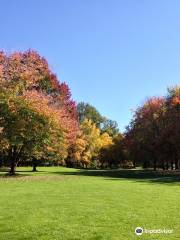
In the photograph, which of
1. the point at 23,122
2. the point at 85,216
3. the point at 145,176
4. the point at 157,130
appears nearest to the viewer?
the point at 85,216

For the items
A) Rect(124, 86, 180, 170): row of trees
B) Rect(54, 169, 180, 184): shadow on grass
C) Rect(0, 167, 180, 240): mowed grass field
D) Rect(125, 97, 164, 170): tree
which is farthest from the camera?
Rect(125, 97, 164, 170): tree

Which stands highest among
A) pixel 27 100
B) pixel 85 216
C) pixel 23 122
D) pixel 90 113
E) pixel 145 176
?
pixel 90 113

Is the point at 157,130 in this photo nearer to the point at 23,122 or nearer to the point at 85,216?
the point at 23,122

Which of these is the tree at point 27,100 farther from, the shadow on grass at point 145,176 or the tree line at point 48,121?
the shadow on grass at point 145,176

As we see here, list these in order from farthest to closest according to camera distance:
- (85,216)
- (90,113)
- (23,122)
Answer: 1. (90,113)
2. (23,122)
3. (85,216)

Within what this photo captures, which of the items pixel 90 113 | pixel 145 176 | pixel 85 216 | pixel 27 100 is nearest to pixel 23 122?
pixel 27 100

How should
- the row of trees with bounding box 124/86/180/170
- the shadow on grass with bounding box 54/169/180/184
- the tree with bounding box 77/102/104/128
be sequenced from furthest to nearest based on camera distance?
the tree with bounding box 77/102/104/128
the row of trees with bounding box 124/86/180/170
the shadow on grass with bounding box 54/169/180/184

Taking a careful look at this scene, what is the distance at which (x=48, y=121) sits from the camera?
148 feet

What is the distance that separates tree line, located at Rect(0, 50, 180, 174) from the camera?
146 ft

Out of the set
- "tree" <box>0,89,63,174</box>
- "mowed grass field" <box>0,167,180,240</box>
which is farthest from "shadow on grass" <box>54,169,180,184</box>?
"mowed grass field" <box>0,167,180,240</box>

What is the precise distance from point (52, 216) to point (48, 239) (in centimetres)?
339

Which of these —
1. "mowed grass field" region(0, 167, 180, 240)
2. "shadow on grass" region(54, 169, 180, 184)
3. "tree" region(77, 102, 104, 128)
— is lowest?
"mowed grass field" region(0, 167, 180, 240)

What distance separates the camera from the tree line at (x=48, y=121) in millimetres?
44438

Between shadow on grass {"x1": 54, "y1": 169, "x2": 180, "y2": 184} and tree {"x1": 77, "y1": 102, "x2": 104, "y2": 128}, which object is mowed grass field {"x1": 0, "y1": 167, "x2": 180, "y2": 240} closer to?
shadow on grass {"x1": 54, "y1": 169, "x2": 180, "y2": 184}
